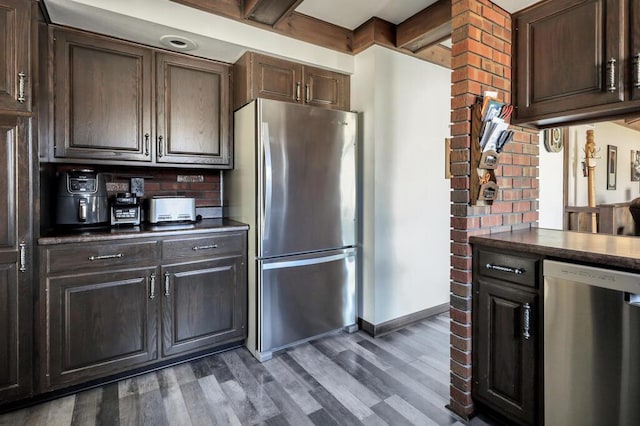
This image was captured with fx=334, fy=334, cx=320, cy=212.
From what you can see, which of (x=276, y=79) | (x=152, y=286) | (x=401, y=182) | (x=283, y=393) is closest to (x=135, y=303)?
(x=152, y=286)

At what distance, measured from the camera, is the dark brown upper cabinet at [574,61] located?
1.53 meters

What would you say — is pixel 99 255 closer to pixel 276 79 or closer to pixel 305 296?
pixel 305 296

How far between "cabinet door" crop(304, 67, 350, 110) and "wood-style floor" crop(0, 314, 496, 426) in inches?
78.2

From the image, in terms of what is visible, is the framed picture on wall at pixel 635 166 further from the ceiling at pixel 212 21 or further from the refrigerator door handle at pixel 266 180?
the refrigerator door handle at pixel 266 180

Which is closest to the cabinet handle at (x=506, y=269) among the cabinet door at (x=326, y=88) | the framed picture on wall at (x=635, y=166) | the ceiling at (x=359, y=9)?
the cabinet door at (x=326, y=88)

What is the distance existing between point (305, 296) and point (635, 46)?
2324 millimetres

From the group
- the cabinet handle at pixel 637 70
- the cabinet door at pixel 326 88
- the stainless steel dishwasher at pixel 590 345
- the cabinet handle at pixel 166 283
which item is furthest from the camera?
the cabinet door at pixel 326 88

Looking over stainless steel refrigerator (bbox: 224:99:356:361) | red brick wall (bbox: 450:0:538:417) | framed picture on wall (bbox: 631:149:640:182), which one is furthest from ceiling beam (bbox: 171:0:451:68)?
framed picture on wall (bbox: 631:149:640:182)

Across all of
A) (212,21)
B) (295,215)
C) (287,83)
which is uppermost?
(212,21)

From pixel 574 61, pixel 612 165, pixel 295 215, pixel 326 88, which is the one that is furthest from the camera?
pixel 612 165

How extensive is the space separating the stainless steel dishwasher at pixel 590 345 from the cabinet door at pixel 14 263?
8.47ft

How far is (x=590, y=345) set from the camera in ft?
4.30

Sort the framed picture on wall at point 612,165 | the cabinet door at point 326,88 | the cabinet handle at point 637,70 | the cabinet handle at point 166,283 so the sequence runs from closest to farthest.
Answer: the cabinet handle at point 637,70, the cabinet handle at point 166,283, the cabinet door at point 326,88, the framed picture on wall at point 612,165

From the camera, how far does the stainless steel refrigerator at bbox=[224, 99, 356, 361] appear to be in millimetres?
2367
